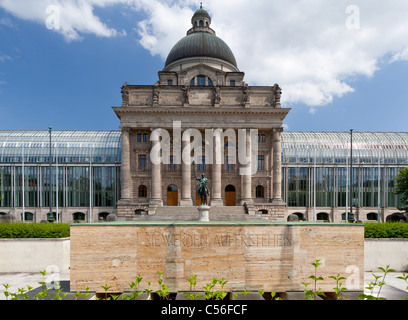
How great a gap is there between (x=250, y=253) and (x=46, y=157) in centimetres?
5043

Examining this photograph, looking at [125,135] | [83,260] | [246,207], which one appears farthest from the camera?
[125,135]

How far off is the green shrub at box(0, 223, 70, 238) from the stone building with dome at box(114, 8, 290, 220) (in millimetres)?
18203

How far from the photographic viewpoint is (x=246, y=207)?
37.8 metres

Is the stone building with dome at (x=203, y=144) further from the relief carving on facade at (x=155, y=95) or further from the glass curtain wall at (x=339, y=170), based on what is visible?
the glass curtain wall at (x=339, y=170)

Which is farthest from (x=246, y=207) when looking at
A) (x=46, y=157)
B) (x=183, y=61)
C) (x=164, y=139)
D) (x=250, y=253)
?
(x=46, y=157)

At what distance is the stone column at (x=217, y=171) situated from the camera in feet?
130

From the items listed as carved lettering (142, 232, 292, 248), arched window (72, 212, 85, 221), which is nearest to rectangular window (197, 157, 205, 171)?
arched window (72, 212, 85, 221)

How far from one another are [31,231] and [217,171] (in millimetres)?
26918

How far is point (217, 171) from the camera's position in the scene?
4050 cm

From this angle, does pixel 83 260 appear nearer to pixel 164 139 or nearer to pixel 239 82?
pixel 164 139

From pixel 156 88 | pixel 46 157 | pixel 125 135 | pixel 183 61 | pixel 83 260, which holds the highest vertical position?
pixel 183 61

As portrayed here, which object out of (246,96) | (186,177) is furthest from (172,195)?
(246,96)
